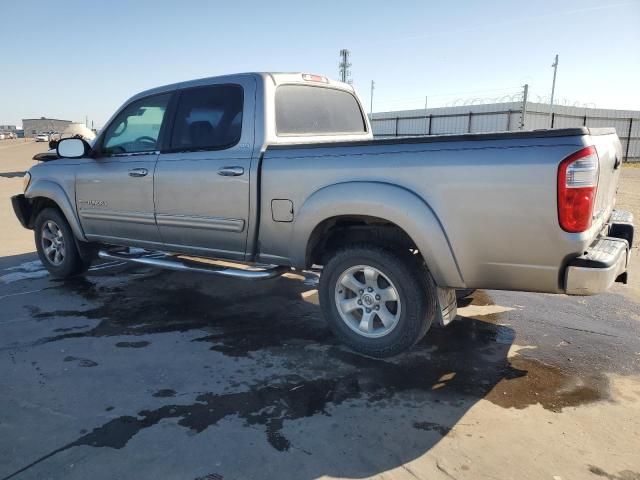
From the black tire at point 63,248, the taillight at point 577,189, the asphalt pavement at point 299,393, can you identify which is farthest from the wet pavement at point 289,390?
the taillight at point 577,189

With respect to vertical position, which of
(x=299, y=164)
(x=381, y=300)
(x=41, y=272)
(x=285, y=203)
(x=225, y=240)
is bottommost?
(x=41, y=272)

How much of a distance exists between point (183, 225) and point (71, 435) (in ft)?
6.90

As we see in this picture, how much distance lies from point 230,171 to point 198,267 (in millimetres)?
939

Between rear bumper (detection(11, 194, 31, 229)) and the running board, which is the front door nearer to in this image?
the running board

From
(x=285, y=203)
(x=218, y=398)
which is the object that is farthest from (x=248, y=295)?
(x=218, y=398)

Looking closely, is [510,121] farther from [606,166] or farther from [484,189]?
[484,189]

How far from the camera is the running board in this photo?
12.9 ft

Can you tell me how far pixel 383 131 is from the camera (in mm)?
34344

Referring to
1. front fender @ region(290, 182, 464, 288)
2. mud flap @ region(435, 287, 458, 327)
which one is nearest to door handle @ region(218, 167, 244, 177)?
front fender @ region(290, 182, 464, 288)

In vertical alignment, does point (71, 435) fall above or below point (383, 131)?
below

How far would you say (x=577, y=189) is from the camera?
266 centimetres

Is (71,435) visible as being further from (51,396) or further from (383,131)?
(383,131)

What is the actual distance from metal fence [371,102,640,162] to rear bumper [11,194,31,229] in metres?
23.7

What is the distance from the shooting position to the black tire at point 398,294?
3.34 m
